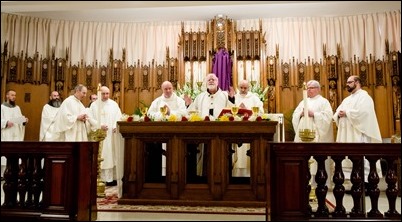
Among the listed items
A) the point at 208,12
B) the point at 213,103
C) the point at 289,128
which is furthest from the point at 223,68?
the point at 213,103

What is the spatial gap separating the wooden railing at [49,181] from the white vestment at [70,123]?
2782 millimetres

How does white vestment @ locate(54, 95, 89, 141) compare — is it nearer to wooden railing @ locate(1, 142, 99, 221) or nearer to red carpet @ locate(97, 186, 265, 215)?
red carpet @ locate(97, 186, 265, 215)

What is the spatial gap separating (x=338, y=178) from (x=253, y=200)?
159cm

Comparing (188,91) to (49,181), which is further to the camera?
(188,91)

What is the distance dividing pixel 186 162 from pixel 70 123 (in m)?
2.62

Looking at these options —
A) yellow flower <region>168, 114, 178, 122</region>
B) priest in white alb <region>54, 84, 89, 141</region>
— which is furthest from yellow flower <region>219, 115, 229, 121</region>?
priest in white alb <region>54, 84, 89, 141</region>

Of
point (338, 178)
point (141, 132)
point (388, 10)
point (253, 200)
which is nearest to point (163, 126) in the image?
point (141, 132)

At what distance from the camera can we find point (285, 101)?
9.94 m

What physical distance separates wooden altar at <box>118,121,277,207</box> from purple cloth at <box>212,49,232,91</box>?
4.41 metres

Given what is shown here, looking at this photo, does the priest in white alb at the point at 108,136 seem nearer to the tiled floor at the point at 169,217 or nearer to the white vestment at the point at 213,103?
the white vestment at the point at 213,103

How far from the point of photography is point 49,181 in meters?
4.18

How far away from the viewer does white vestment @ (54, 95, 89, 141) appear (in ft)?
23.5

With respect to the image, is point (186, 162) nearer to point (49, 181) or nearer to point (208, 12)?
point (49, 181)

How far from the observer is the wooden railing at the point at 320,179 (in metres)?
3.96
